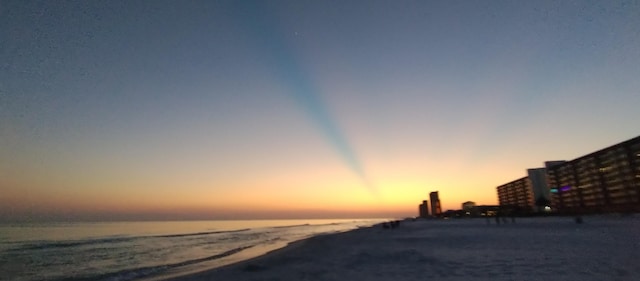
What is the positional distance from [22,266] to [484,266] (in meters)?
36.3

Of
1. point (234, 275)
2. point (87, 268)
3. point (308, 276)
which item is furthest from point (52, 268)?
point (308, 276)

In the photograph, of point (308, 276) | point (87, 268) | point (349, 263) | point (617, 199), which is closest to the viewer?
point (308, 276)

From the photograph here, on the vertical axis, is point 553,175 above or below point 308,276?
above

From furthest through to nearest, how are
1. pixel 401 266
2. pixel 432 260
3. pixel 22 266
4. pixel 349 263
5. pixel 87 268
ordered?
pixel 22 266 < pixel 87 268 < pixel 349 263 < pixel 432 260 < pixel 401 266

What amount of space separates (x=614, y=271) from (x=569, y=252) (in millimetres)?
6671

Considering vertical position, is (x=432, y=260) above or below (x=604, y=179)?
below

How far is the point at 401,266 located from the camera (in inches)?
686

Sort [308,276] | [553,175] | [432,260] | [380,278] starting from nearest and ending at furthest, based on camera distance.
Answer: [380,278]
[308,276]
[432,260]
[553,175]

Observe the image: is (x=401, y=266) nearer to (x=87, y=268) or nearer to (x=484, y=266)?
(x=484, y=266)

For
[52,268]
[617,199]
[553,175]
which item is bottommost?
[52,268]

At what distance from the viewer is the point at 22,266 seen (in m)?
30.1

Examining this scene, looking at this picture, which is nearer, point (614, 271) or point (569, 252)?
point (614, 271)

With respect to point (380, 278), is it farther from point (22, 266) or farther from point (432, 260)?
point (22, 266)

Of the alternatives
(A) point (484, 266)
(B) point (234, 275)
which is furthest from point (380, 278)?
(B) point (234, 275)
